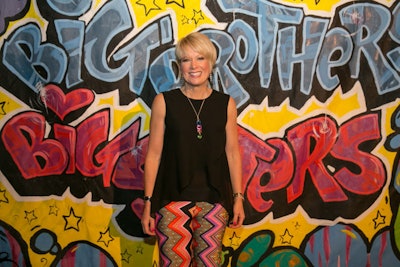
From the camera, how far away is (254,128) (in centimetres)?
285

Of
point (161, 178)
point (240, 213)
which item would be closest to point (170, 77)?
point (161, 178)

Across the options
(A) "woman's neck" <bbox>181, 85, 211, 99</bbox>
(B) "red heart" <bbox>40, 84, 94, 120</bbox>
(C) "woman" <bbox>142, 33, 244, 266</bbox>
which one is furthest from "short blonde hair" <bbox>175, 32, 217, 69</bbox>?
(B) "red heart" <bbox>40, 84, 94, 120</bbox>

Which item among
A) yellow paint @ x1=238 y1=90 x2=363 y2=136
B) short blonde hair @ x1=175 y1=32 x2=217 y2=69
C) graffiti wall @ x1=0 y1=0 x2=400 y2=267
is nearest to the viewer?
short blonde hair @ x1=175 y1=32 x2=217 y2=69

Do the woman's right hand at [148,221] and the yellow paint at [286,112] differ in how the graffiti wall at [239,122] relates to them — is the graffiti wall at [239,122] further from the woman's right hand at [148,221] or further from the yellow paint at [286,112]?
the woman's right hand at [148,221]

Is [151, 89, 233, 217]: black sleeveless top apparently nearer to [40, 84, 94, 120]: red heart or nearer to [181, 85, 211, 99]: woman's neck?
[181, 85, 211, 99]: woman's neck

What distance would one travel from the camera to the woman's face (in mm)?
2143

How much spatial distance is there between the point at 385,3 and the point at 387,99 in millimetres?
618

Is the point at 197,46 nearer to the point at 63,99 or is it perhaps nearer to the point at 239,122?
the point at 239,122

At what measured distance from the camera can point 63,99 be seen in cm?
275

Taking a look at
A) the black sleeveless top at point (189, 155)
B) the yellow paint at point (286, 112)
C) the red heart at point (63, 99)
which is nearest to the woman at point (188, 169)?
the black sleeveless top at point (189, 155)

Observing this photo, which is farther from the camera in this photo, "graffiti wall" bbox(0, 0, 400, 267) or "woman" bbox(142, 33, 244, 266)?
"graffiti wall" bbox(0, 0, 400, 267)

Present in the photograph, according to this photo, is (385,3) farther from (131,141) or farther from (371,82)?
(131,141)

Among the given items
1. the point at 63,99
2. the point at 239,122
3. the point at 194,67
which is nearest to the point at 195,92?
the point at 194,67

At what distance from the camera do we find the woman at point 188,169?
2.14 meters
